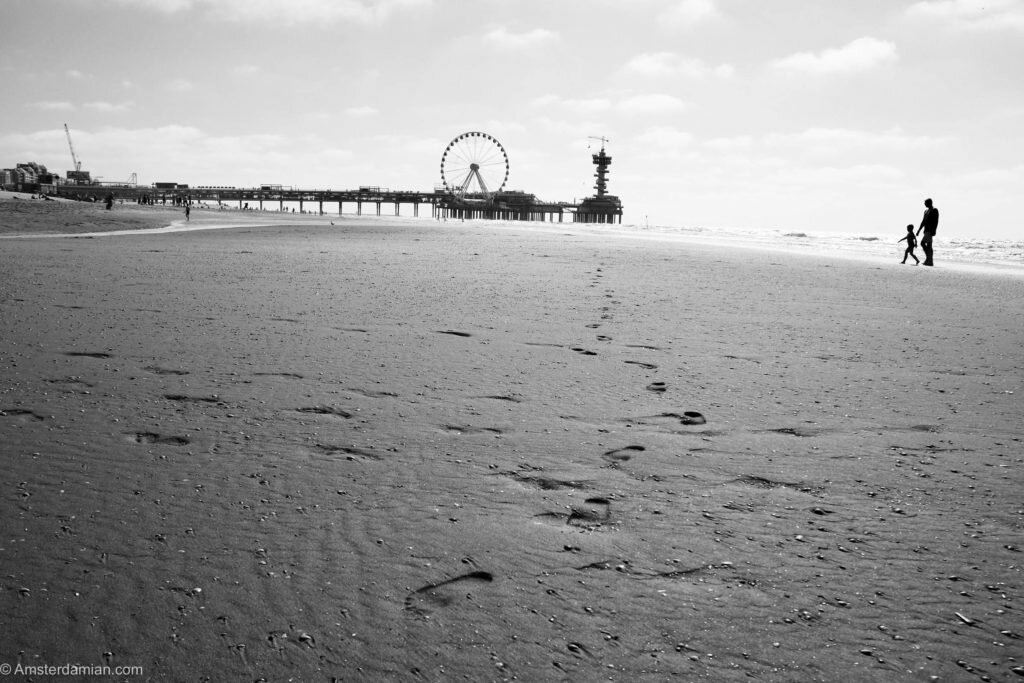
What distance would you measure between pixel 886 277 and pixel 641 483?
41.4 feet

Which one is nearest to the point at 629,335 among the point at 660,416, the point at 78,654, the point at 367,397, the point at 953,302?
the point at 660,416

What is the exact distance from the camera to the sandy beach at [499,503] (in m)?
1.99

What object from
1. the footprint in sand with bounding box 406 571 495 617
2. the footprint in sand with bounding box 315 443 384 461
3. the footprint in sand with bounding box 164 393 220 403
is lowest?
the footprint in sand with bounding box 406 571 495 617

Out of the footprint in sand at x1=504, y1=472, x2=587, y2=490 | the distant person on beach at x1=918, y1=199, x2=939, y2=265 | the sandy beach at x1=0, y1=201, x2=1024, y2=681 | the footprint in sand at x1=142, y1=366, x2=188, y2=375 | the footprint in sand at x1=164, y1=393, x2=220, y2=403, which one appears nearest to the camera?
the sandy beach at x1=0, y1=201, x2=1024, y2=681

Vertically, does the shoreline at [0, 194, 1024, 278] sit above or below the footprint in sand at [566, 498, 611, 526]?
above

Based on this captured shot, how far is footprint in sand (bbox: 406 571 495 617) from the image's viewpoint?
2160 millimetres

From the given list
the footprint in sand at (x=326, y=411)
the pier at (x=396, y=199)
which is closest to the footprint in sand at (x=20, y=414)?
the footprint in sand at (x=326, y=411)

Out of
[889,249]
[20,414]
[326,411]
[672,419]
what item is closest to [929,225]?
[889,249]

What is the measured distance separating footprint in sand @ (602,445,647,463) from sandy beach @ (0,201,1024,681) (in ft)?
0.05

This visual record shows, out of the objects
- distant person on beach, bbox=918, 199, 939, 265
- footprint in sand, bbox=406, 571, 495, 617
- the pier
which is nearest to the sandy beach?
footprint in sand, bbox=406, 571, 495, 617

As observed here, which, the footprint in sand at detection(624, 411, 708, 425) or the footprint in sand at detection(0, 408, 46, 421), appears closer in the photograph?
the footprint in sand at detection(0, 408, 46, 421)

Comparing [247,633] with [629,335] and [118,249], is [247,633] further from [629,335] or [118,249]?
[118,249]

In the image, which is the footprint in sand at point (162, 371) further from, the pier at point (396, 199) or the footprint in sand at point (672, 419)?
the pier at point (396, 199)

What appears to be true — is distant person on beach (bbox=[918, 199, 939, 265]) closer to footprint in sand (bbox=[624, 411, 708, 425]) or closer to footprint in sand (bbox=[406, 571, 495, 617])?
footprint in sand (bbox=[624, 411, 708, 425])
